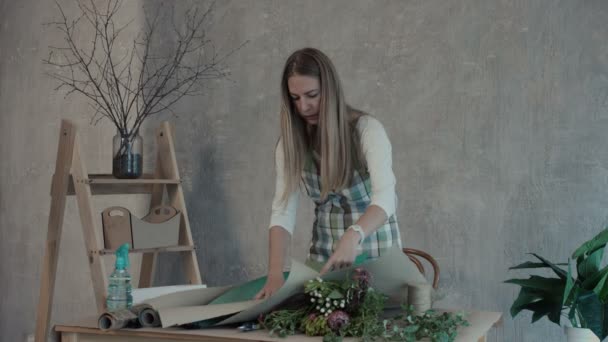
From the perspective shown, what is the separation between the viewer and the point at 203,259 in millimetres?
3922

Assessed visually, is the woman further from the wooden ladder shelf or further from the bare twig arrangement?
the bare twig arrangement

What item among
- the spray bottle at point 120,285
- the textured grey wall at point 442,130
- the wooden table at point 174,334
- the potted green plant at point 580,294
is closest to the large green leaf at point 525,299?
the potted green plant at point 580,294

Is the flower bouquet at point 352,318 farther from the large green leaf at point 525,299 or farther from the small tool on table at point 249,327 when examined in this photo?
the large green leaf at point 525,299

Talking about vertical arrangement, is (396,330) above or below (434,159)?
below

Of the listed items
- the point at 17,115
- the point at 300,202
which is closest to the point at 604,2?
the point at 300,202

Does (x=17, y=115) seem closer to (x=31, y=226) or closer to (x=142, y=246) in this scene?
(x=31, y=226)

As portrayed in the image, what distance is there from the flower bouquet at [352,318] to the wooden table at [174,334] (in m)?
0.03

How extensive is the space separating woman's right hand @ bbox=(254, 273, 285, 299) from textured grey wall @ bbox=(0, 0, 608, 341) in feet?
4.93

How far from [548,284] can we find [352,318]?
4.25ft

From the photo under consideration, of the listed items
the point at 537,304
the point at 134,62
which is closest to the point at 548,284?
the point at 537,304

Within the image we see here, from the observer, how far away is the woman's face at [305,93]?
230 cm

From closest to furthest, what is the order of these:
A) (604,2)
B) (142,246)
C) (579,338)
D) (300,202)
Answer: (579,338) → (604,2) → (142,246) → (300,202)

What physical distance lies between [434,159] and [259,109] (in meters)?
0.92

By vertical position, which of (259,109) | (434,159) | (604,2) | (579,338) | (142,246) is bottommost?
(579,338)
